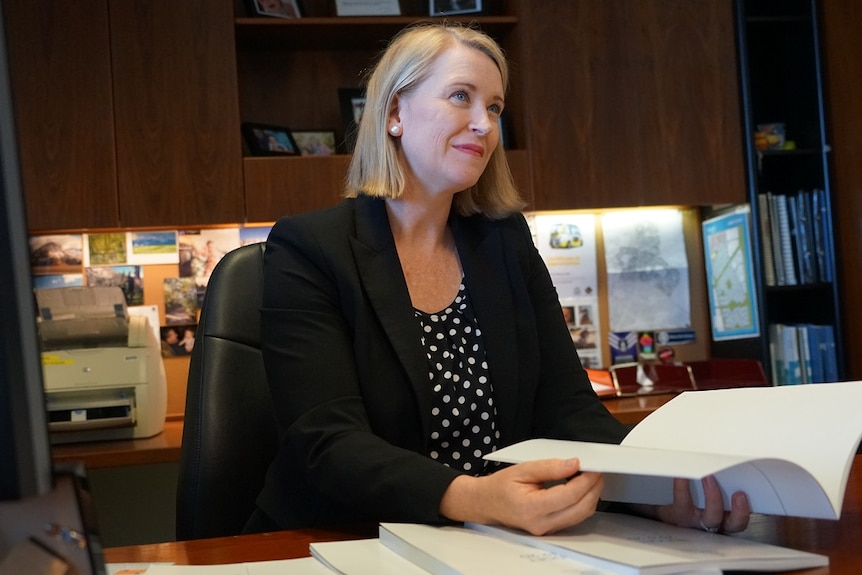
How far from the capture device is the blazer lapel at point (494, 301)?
54.9 inches

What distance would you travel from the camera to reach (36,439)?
0.43m

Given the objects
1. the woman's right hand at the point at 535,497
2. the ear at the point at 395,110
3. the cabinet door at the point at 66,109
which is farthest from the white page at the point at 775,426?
the cabinet door at the point at 66,109

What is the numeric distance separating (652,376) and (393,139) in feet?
5.38

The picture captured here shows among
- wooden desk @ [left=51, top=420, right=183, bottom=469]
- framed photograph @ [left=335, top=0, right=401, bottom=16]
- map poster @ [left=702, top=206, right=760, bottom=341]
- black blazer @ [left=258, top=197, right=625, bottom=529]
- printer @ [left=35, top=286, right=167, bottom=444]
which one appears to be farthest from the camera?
map poster @ [left=702, top=206, right=760, bottom=341]

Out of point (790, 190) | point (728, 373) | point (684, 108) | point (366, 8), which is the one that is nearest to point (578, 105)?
point (684, 108)

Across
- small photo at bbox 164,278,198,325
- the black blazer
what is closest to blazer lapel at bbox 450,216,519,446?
the black blazer

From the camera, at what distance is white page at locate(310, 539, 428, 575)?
2.61 ft

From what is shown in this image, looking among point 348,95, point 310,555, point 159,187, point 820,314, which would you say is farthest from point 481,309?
point 820,314

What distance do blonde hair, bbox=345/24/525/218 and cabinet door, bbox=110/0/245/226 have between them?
1.26 metres

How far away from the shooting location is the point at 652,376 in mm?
2959

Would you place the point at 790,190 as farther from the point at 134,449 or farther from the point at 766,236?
the point at 134,449

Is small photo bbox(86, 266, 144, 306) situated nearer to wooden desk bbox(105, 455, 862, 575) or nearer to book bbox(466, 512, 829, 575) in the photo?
wooden desk bbox(105, 455, 862, 575)

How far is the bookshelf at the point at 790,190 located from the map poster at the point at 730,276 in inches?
1.3

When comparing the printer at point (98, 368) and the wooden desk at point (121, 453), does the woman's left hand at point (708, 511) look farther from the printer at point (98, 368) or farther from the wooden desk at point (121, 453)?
the printer at point (98, 368)
